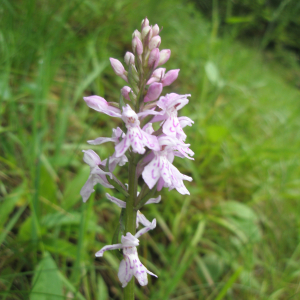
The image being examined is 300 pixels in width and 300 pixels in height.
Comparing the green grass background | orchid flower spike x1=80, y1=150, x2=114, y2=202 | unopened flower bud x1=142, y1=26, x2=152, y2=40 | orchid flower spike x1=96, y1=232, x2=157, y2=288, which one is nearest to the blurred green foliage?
the green grass background

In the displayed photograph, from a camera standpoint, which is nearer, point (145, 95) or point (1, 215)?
point (145, 95)

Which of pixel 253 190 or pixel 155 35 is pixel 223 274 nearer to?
pixel 253 190

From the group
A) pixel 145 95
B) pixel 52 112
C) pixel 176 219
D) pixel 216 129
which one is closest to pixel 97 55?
pixel 52 112

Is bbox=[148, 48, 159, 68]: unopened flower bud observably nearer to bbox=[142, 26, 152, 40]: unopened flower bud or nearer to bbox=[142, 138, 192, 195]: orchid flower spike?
bbox=[142, 26, 152, 40]: unopened flower bud

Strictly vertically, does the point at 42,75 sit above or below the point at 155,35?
below

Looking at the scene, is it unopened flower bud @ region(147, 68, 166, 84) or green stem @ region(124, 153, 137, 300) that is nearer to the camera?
green stem @ region(124, 153, 137, 300)

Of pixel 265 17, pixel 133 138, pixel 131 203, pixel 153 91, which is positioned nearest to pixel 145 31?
pixel 153 91

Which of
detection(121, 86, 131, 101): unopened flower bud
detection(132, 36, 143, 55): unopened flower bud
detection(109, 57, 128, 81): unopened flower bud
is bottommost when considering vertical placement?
detection(121, 86, 131, 101): unopened flower bud

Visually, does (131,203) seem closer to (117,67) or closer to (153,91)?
(153,91)
